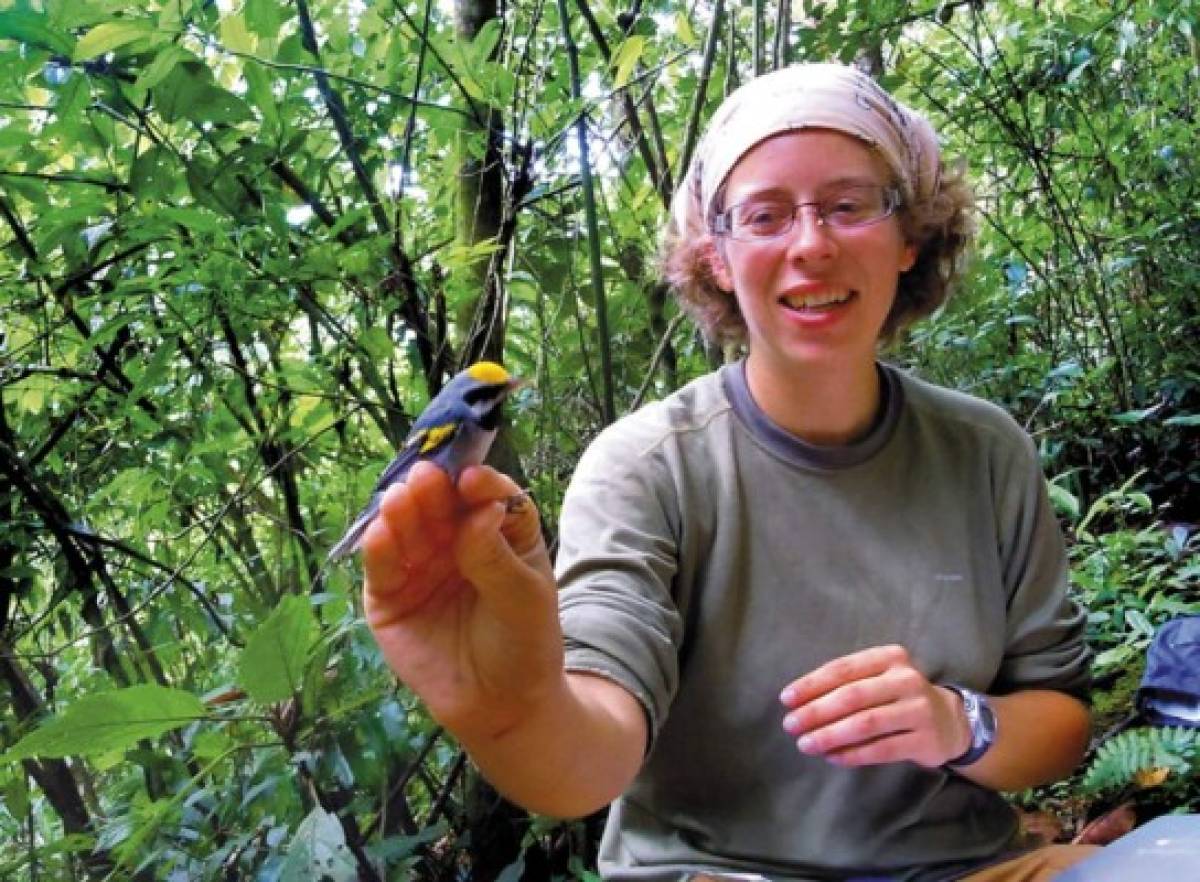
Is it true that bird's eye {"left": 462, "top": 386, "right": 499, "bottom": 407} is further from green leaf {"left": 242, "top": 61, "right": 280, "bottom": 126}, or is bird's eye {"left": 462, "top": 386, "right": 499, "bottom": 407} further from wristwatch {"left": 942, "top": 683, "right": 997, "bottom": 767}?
green leaf {"left": 242, "top": 61, "right": 280, "bottom": 126}

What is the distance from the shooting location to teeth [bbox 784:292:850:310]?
1375mm

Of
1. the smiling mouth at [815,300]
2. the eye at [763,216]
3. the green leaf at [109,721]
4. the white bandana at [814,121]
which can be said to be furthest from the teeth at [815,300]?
the green leaf at [109,721]

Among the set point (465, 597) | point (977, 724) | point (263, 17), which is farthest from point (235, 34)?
point (977, 724)

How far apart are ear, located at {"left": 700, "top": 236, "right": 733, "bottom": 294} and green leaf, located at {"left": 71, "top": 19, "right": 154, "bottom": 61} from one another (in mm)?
878

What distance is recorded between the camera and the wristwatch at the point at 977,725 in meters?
1.32

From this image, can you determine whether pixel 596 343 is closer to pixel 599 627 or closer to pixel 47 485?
pixel 47 485

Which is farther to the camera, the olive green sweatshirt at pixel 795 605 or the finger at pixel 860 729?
the olive green sweatshirt at pixel 795 605

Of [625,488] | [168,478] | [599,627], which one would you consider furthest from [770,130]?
[168,478]

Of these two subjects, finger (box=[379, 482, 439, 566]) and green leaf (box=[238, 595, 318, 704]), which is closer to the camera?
finger (box=[379, 482, 439, 566])

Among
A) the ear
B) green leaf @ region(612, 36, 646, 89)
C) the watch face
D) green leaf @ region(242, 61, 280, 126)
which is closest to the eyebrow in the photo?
the ear

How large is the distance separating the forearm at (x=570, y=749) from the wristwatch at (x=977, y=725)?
475mm

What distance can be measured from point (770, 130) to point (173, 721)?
1.09 metres

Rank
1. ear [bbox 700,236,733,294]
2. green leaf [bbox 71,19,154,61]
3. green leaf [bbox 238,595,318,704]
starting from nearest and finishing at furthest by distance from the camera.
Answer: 1. green leaf [bbox 238,595,318,704]
2. green leaf [bbox 71,19,154,61]
3. ear [bbox 700,236,733,294]

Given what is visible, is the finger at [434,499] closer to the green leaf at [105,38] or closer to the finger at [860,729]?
the finger at [860,729]
